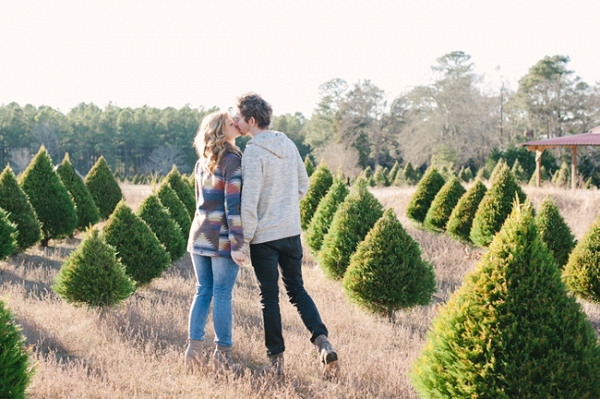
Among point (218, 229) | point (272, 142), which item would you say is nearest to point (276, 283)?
point (218, 229)

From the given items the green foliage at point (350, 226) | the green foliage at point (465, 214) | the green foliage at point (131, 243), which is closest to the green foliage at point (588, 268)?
the green foliage at point (350, 226)

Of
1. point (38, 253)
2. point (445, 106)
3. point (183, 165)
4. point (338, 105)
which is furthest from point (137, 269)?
point (183, 165)

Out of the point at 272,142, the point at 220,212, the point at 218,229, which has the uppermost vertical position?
the point at 272,142

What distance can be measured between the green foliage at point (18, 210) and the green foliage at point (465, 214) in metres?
7.44

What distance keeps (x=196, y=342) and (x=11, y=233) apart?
485 cm

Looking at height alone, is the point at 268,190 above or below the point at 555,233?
above

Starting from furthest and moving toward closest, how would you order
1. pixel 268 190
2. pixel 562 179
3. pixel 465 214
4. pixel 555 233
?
1. pixel 562 179
2. pixel 465 214
3. pixel 555 233
4. pixel 268 190

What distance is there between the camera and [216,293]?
3965 mm

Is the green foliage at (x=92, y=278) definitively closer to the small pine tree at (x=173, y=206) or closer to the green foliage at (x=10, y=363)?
the green foliage at (x=10, y=363)

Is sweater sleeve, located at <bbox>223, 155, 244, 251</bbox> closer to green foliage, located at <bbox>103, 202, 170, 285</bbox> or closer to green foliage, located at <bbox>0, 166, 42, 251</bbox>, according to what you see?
green foliage, located at <bbox>103, 202, 170, 285</bbox>

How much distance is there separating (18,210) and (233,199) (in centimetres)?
649

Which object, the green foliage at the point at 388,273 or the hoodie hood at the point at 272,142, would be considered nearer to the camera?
the hoodie hood at the point at 272,142

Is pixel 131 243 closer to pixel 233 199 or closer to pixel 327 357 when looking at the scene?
pixel 233 199

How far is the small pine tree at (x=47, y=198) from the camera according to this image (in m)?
10.1
